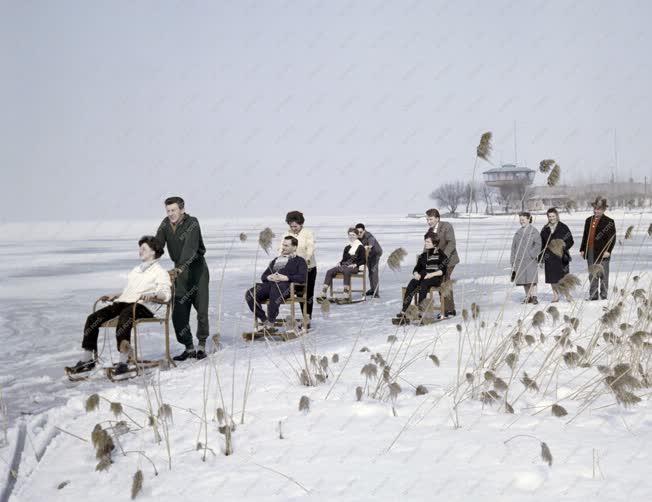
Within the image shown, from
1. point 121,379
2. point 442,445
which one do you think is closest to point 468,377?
point 442,445

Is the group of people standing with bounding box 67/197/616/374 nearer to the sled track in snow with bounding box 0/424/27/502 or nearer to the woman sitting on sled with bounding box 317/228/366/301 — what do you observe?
the sled track in snow with bounding box 0/424/27/502

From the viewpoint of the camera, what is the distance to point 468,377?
4363mm

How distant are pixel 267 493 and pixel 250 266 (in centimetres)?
1565

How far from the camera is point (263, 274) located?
841 cm

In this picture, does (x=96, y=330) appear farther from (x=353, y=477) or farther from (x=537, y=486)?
(x=537, y=486)

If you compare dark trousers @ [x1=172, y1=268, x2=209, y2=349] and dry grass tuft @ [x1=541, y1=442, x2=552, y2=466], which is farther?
dark trousers @ [x1=172, y1=268, x2=209, y2=349]

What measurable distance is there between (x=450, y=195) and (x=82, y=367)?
404 feet

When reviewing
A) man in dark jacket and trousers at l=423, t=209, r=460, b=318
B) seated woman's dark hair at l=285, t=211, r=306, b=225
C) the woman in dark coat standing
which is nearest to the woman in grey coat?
the woman in dark coat standing

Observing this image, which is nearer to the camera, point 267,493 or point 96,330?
point 267,493

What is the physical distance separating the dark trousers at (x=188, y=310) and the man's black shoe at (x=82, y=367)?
112 centimetres

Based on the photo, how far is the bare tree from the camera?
124000 mm

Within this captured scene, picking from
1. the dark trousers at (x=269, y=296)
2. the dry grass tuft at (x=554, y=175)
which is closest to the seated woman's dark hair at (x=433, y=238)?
the dark trousers at (x=269, y=296)

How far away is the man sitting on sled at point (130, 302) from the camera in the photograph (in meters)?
6.40

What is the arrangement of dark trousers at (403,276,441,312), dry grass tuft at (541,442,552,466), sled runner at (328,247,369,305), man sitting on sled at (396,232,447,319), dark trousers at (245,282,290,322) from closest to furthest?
dry grass tuft at (541,442,552,466) → dark trousers at (245,282,290,322) → dark trousers at (403,276,441,312) → man sitting on sled at (396,232,447,319) → sled runner at (328,247,369,305)
